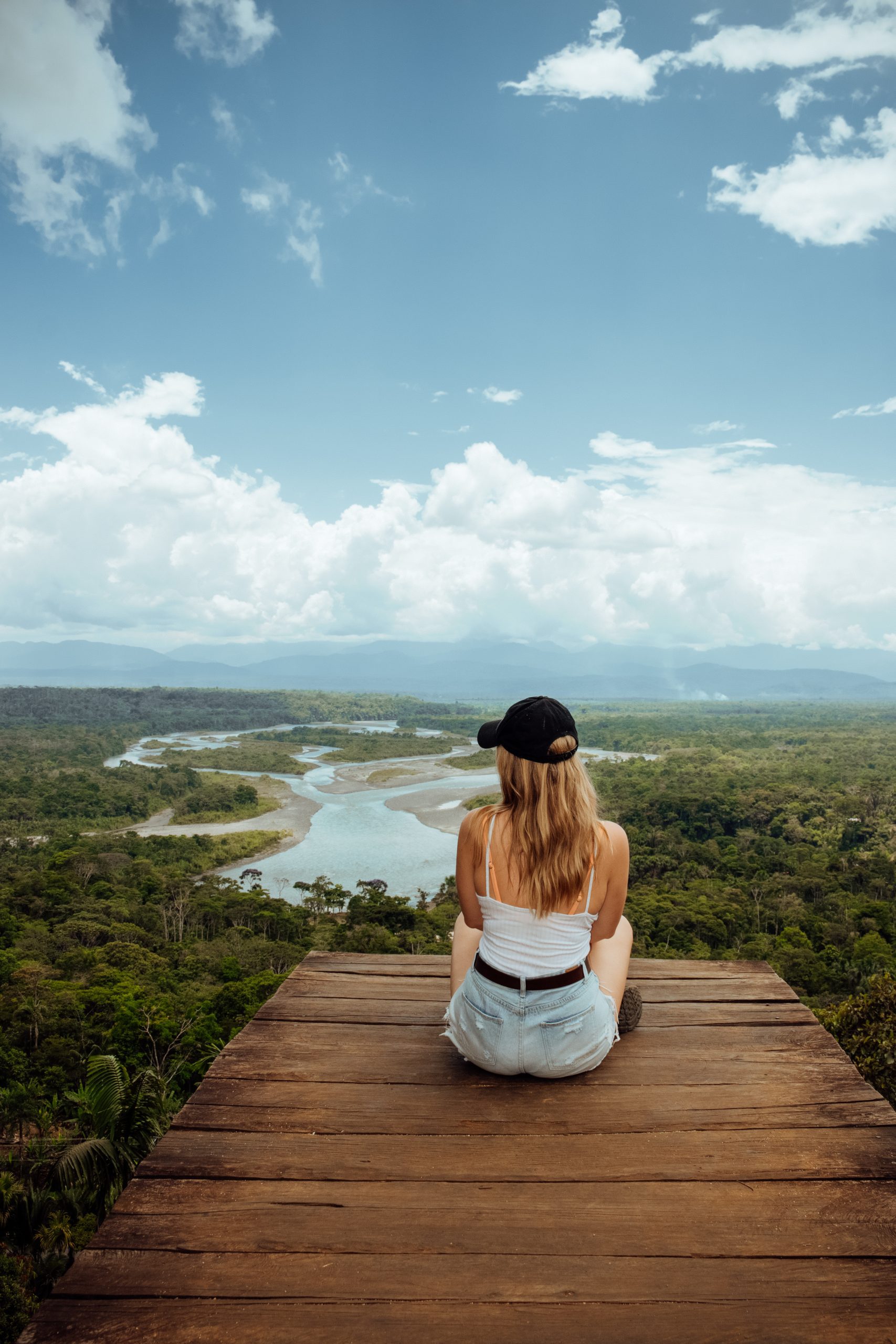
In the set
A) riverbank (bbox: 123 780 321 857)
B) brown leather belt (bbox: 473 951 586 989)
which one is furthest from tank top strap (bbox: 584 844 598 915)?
riverbank (bbox: 123 780 321 857)

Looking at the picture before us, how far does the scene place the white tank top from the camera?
7.61ft

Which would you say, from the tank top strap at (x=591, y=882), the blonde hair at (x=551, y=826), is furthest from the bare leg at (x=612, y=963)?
the blonde hair at (x=551, y=826)

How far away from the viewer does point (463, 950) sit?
262 centimetres

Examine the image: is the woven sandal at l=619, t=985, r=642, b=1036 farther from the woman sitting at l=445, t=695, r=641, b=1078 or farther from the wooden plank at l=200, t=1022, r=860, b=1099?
the woman sitting at l=445, t=695, r=641, b=1078

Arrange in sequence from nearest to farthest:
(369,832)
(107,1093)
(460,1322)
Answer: (460,1322) → (107,1093) → (369,832)

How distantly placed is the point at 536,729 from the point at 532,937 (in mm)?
669

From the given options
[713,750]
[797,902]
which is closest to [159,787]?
[797,902]

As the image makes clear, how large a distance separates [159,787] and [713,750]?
48.6 meters

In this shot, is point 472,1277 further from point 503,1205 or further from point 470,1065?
point 470,1065

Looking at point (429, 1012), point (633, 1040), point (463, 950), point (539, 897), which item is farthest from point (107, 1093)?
point (539, 897)

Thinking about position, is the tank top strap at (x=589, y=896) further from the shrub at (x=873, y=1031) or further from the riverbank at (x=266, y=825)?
the riverbank at (x=266, y=825)

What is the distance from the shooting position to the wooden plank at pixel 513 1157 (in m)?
1.99

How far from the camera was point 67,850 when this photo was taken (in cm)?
3497

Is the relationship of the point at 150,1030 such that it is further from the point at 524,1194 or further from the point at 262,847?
the point at 262,847
